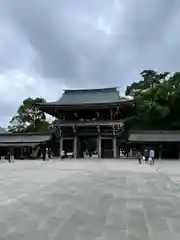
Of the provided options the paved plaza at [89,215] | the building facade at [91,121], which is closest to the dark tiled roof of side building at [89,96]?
the building facade at [91,121]

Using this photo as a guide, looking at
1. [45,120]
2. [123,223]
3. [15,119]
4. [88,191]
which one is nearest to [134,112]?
[45,120]

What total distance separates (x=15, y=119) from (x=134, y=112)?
109 feet

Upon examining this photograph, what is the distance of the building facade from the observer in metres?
47.4

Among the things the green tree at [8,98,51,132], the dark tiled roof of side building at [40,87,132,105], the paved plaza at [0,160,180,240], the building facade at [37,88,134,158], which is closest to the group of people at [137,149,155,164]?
the building facade at [37,88,134,158]

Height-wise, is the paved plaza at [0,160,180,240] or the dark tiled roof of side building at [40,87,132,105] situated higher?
the dark tiled roof of side building at [40,87,132,105]

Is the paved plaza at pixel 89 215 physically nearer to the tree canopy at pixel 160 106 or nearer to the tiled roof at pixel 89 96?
the tiled roof at pixel 89 96

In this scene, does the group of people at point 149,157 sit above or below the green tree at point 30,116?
below

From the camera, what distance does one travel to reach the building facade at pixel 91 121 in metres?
47.4

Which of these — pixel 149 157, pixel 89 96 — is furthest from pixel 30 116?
pixel 149 157

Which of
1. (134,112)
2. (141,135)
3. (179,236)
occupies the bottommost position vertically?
(179,236)

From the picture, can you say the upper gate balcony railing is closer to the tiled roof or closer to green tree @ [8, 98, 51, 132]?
the tiled roof

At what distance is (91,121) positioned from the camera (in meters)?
47.7

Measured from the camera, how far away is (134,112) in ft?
185

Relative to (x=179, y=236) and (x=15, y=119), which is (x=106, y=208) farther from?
(x=15, y=119)
